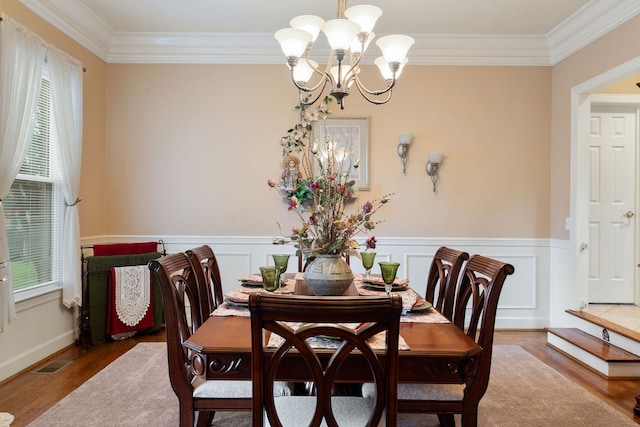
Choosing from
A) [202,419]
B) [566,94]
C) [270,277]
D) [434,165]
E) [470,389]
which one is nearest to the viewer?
[470,389]

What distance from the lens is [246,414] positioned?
229 cm

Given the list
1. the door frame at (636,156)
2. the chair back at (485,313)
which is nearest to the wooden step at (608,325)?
the door frame at (636,156)

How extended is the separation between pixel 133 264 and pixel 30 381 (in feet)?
3.76

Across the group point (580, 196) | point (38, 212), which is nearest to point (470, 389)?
point (580, 196)

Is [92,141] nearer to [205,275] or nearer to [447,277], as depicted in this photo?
[205,275]

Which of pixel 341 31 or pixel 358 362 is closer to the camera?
pixel 358 362

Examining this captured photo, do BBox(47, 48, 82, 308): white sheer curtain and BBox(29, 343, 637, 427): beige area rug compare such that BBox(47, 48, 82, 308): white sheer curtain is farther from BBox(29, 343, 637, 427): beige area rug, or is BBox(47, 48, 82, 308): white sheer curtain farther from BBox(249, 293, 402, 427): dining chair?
BBox(249, 293, 402, 427): dining chair

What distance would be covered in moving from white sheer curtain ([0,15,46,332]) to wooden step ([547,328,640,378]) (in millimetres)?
4086

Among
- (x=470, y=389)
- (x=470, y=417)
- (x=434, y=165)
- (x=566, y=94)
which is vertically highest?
(x=566, y=94)

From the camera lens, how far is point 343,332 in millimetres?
1054

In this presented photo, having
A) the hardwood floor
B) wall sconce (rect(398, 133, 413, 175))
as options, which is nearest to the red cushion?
the hardwood floor

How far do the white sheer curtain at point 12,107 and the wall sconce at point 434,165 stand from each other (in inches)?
132

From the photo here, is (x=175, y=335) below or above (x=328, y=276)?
below

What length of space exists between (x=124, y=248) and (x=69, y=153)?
0.93 metres
